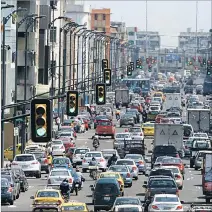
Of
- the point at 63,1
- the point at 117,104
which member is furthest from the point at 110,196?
the point at 63,1

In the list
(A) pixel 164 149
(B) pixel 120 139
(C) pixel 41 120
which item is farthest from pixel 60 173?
(B) pixel 120 139

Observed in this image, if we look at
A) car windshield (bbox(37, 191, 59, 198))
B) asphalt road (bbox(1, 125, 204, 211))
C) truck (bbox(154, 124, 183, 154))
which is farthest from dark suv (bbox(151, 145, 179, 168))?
car windshield (bbox(37, 191, 59, 198))

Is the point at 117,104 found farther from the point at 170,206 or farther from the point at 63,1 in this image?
the point at 170,206

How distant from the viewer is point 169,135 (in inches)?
3354

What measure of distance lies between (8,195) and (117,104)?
99.0m

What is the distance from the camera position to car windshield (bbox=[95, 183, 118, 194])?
52.7 metres

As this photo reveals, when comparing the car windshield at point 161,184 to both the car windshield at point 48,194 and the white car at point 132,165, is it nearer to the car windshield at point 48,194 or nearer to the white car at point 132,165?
the car windshield at point 48,194

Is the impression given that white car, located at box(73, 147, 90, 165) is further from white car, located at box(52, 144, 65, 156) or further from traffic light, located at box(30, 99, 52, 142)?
traffic light, located at box(30, 99, 52, 142)

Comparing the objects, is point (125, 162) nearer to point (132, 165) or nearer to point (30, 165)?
point (132, 165)

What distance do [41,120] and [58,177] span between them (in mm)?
28081

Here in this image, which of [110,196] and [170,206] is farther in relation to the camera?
[110,196]

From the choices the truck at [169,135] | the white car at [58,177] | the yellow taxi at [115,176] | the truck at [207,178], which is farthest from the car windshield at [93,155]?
the yellow taxi at [115,176]

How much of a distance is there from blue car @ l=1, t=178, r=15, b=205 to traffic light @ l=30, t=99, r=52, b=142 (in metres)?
22.3

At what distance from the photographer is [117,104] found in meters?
153
